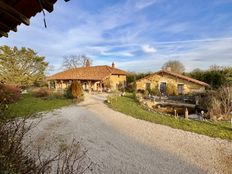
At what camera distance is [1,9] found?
10.4 ft

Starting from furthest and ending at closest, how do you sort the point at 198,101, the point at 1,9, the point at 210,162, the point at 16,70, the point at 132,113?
the point at 16,70 → the point at 198,101 → the point at 132,113 → the point at 210,162 → the point at 1,9

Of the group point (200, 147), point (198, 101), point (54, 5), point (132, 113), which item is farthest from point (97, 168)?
point (198, 101)

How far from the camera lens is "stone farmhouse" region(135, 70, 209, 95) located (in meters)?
35.2

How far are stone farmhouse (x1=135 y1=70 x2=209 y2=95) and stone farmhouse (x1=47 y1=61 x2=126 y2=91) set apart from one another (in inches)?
258

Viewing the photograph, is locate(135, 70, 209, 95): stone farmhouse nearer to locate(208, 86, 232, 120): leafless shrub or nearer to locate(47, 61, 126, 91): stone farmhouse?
locate(47, 61, 126, 91): stone farmhouse

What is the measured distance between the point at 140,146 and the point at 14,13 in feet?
27.9

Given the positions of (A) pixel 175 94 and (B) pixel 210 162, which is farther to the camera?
(A) pixel 175 94

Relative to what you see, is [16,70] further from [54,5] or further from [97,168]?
[54,5]

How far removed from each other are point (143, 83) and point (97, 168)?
31713 millimetres

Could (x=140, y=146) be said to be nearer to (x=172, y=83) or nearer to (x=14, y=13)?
(x=14, y=13)

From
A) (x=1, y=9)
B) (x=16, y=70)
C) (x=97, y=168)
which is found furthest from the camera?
(x=16, y=70)

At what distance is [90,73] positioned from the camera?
44.8 meters

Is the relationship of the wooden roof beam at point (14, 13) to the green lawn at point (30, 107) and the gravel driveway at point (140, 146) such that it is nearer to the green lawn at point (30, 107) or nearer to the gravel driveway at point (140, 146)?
the gravel driveway at point (140, 146)

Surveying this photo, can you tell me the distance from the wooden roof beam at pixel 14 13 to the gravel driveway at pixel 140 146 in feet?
18.6
